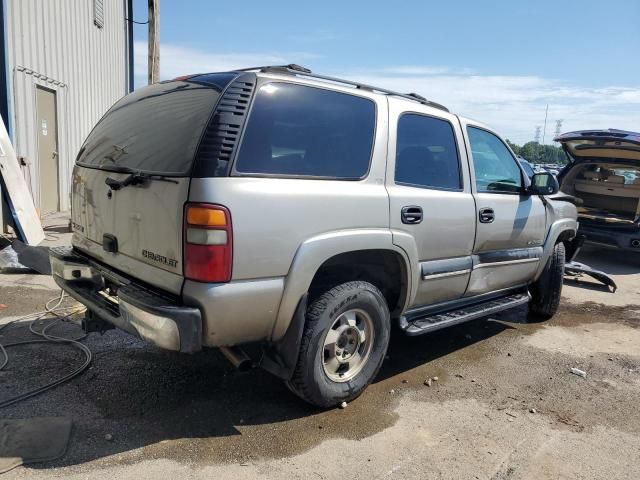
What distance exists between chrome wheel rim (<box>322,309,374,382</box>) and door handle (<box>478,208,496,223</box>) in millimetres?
1365

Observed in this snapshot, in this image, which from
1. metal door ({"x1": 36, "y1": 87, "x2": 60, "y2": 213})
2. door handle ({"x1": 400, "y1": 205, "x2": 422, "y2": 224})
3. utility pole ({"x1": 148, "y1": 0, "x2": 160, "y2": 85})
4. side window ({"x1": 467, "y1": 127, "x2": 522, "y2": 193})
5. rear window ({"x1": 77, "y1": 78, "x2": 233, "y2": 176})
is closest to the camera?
rear window ({"x1": 77, "y1": 78, "x2": 233, "y2": 176})

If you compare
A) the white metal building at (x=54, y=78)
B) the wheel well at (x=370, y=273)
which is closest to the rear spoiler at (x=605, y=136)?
the wheel well at (x=370, y=273)

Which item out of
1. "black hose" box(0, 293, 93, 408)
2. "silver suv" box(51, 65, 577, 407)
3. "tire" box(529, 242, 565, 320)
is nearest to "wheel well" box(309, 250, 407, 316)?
"silver suv" box(51, 65, 577, 407)

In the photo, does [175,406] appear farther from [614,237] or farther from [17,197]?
[614,237]

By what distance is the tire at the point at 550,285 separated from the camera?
18.2ft

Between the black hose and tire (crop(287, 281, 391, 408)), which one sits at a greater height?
tire (crop(287, 281, 391, 408))

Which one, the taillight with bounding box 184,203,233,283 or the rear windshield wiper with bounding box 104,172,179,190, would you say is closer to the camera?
the taillight with bounding box 184,203,233,283

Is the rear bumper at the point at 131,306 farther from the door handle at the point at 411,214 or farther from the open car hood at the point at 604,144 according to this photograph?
the open car hood at the point at 604,144

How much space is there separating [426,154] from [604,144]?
617 centimetres

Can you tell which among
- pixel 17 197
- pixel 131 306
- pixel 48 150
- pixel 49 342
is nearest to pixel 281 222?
pixel 131 306

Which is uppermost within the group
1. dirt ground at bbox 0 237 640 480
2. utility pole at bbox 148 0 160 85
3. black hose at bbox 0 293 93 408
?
utility pole at bbox 148 0 160 85

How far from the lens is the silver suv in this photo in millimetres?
2744

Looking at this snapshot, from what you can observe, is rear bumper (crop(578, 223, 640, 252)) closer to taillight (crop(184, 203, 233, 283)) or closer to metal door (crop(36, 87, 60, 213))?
taillight (crop(184, 203, 233, 283))

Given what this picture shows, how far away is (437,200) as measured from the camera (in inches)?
152
